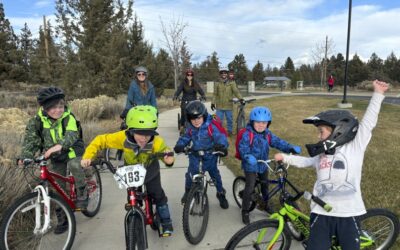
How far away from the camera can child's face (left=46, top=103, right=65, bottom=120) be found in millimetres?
3731

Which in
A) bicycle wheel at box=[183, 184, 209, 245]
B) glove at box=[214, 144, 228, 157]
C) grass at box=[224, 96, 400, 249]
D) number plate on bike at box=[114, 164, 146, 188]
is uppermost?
glove at box=[214, 144, 228, 157]

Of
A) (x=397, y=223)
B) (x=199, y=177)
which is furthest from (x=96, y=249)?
(x=397, y=223)

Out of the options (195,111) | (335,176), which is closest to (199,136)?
(195,111)

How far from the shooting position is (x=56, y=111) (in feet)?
12.3

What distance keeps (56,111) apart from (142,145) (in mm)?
1186

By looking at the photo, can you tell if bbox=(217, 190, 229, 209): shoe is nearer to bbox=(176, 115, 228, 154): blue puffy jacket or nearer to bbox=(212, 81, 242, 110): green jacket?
bbox=(176, 115, 228, 154): blue puffy jacket

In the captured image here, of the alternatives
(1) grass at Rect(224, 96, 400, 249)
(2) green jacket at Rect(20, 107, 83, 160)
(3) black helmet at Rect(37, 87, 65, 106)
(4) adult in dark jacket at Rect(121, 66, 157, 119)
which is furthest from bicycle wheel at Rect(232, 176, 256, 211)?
(4) adult in dark jacket at Rect(121, 66, 157, 119)

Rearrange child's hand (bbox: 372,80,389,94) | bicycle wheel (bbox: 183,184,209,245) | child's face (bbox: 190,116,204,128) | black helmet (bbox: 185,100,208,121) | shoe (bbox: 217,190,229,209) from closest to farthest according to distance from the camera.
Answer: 1. child's hand (bbox: 372,80,389,94)
2. bicycle wheel (bbox: 183,184,209,245)
3. black helmet (bbox: 185,100,208,121)
4. child's face (bbox: 190,116,204,128)
5. shoe (bbox: 217,190,229,209)

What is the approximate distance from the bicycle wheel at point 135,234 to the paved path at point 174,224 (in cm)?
89

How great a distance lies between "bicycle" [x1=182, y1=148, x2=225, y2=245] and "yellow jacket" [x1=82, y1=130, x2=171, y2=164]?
17.9 inches

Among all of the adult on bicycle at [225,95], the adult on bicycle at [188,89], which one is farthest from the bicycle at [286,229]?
the adult on bicycle at [225,95]

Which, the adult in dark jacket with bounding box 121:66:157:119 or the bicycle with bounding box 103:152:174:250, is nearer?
the bicycle with bounding box 103:152:174:250

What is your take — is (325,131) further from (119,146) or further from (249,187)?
(119,146)

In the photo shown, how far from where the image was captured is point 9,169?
4188 millimetres
